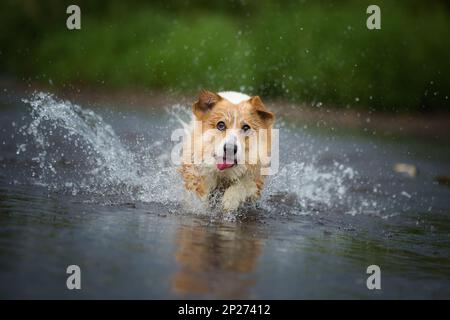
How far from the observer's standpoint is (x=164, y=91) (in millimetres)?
16484

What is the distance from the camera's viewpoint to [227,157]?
20.6ft

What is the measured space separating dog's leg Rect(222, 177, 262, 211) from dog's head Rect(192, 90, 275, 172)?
0.18m

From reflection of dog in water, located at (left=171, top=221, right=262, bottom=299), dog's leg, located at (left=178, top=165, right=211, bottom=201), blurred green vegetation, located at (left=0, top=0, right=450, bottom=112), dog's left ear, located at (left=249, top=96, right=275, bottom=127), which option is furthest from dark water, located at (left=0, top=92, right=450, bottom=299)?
blurred green vegetation, located at (left=0, top=0, right=450, bottom=112)

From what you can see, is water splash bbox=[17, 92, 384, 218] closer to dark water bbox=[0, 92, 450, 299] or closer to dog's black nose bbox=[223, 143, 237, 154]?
dark water bbox=[0, 92, 450, 299]

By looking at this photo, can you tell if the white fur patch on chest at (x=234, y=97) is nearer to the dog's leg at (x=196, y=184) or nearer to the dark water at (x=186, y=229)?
the dog's leg at (x=196, y=184)

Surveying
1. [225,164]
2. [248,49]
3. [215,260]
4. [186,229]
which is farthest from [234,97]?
[248,49]

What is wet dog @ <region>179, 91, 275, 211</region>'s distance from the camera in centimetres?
644

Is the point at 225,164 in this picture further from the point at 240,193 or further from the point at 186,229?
the point at 186,229

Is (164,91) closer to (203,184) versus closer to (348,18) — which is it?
(348,18)

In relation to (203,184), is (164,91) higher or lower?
higher

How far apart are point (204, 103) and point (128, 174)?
1.34 meters

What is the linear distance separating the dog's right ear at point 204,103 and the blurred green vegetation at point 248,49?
889 centimetres
